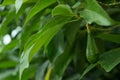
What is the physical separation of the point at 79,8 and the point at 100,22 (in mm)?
172

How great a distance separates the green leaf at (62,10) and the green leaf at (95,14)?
0.18ft

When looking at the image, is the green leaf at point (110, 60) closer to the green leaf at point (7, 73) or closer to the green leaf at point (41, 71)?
the green leaf at point (41, 71)

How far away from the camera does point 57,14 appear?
843 millimetres

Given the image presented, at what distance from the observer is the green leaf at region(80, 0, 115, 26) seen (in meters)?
0.73

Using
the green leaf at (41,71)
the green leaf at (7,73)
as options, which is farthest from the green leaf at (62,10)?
the green leaf at (7,73)

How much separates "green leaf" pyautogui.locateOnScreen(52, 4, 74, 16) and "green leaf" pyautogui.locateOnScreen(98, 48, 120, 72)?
0.43 feet

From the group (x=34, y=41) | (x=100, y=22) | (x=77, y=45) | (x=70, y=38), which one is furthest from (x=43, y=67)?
(x=100, y=22)

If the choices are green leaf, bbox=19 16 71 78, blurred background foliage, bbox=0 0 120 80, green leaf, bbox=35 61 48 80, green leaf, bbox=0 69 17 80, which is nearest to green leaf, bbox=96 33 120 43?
blurred background foliage, bbox=0 0 120 80

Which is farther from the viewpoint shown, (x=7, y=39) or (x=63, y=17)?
(x=7, y=39)

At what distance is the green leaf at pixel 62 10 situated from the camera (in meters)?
0.83

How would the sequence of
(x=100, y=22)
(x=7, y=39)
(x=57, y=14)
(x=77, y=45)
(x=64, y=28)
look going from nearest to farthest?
(x=100, y=22) → (x=57, y=14) → (x=64, y=28) → (x=77, y=45) → (x=7, y=39)

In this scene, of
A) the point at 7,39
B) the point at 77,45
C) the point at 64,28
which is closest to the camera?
the point at 64,28

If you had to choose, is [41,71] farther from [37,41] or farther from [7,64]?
[37,41]

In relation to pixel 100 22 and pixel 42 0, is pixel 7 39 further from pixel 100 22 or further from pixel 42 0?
pixel 100 22
